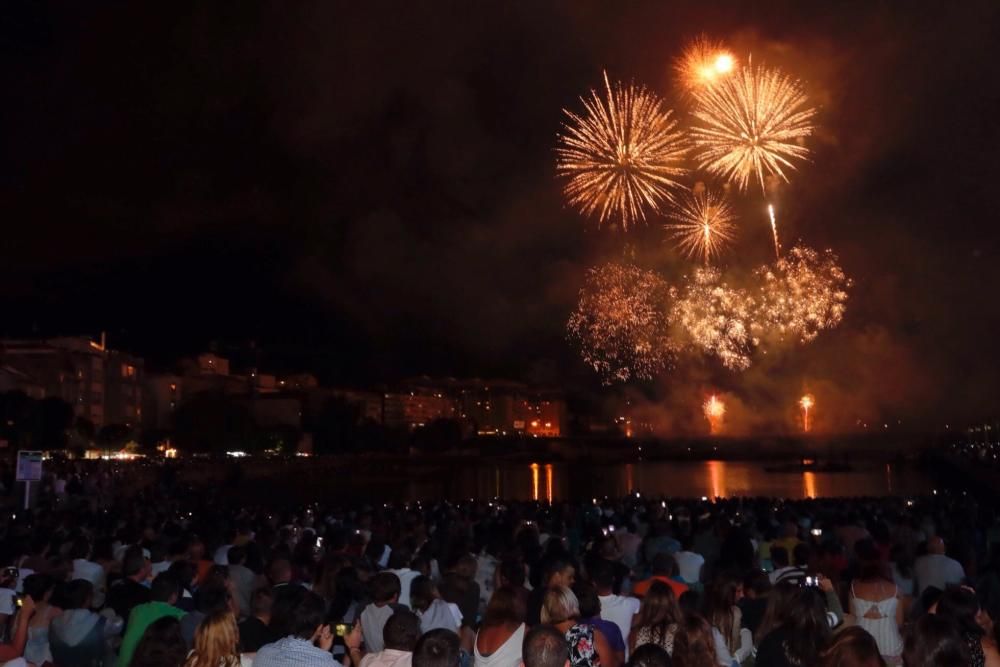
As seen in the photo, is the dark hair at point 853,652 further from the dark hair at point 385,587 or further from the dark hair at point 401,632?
the dark hair at point 385,587

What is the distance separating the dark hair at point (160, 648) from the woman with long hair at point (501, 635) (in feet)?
4.79

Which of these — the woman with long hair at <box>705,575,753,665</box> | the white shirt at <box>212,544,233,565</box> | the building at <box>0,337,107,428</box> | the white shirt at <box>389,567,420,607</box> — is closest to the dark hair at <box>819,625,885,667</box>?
the woman with long hair at <box>705,575,753,665</box>

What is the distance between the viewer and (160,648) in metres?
4.55

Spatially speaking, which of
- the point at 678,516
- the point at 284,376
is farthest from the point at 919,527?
the point at 284,376

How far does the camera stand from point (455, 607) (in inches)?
271

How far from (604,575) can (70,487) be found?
2842 centimetres

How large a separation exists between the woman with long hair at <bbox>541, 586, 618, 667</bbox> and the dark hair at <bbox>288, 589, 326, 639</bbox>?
115 centimetres

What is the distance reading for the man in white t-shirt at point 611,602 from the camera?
6434mm

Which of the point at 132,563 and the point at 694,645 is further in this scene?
the point at 132,563

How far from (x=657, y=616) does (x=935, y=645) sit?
5.87 feet

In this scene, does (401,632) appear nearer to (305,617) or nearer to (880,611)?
(305,617)

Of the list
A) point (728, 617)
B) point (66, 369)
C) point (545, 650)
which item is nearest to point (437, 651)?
point (545, 650)

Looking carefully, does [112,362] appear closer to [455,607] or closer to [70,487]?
[70,487]

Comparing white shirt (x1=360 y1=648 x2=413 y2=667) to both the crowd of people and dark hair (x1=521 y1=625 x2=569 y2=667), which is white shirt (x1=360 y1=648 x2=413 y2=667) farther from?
dark hair (x1=521 y1=625 x2=569 y2=667)
